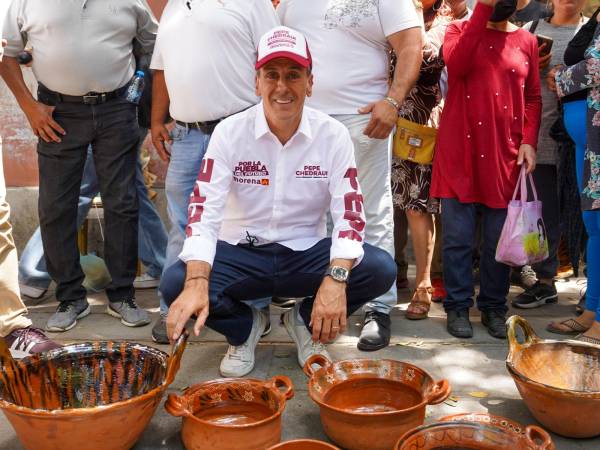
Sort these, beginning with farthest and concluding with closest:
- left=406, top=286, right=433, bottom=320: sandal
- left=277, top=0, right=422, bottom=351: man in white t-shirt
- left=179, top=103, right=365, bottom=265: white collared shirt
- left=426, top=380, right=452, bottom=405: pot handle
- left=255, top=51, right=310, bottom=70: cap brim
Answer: left=406, top=286, right=433, bottom=320: sandal
left=277, top=0, right=422, bottom=351: man in white t-shirt
left=179, top=103, right=365, bottom=265: white collared shirt
left=255, top=51, right=310, bottom=70: cap brim
left=426, top=380, right=452, bottom=405: pot handle

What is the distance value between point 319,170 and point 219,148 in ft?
1.58

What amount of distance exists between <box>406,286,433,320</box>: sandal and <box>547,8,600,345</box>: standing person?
718 mm

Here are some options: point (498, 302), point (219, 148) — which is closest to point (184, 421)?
point (219, 148)

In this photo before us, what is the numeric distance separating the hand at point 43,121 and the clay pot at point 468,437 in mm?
2720

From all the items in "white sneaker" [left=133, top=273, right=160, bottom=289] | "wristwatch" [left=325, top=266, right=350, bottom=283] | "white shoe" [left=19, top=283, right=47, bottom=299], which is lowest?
"white sneaker" [left=133, top=273, right=160, bottom=289]

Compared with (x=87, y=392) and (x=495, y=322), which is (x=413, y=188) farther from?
(x=87, y=392)

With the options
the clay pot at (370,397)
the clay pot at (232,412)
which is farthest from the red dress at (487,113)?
the clay pot at (232,412)

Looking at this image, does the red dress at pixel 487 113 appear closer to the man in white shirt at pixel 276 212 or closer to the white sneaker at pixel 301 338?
the man in white shirt at pixel 276 212

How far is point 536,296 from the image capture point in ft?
14.6

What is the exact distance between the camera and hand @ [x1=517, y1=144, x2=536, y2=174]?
12.2 feet

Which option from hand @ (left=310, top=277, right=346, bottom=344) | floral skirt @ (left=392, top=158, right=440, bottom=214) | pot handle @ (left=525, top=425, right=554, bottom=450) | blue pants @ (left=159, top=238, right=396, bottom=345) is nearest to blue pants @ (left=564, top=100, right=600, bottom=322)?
floral skirt @ (left=392, top=158, right=440, bottom=214)

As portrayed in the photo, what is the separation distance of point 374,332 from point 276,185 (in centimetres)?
106

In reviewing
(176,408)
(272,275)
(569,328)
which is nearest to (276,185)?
(272,275)

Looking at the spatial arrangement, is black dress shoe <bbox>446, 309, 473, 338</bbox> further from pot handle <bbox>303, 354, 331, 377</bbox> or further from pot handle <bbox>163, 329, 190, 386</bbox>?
pot handle <bbox>163, 329, 190, 386</bbox>
